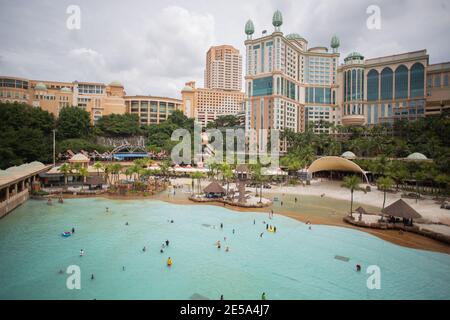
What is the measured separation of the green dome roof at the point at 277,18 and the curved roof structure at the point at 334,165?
60360mm

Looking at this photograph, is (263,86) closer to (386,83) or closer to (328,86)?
(328,86)

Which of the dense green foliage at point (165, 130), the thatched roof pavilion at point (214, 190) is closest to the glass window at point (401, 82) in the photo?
the dense green foliage at point (165, 130)

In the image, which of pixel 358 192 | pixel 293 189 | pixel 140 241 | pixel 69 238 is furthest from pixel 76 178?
pixel 358 192

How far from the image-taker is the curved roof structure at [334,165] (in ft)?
194

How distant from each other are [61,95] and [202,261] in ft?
323

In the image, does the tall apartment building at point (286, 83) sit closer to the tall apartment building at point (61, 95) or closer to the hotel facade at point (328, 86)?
the hotel facade at point (328, 86)

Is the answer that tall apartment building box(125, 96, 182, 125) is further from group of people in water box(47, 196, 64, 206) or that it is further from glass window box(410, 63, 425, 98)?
glass window box(410, 63, 425, 98)

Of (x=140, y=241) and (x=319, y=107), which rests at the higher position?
(x=319, y=107)

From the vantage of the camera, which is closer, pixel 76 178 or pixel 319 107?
pixel 76 178
